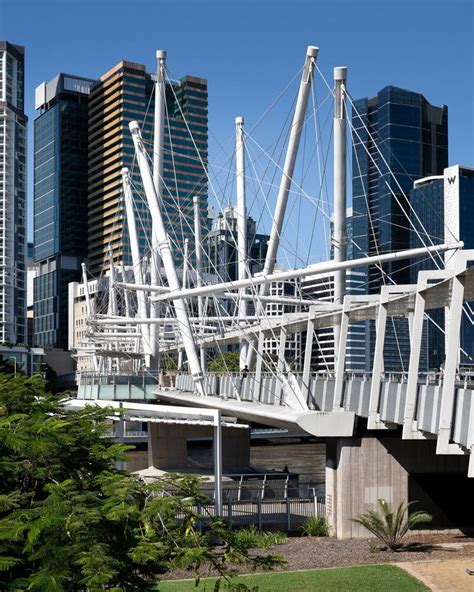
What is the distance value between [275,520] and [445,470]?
5863mm

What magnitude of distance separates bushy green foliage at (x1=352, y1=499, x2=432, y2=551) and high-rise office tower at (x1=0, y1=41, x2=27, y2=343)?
157 meters

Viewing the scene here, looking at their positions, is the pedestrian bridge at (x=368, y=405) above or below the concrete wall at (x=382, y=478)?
above

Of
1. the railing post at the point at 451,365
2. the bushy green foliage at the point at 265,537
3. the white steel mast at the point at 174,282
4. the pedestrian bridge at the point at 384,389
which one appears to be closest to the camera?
the railing post at the point at 451,365

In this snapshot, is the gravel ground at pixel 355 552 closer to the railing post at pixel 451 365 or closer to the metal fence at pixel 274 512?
the metal fence at pixel 274 512

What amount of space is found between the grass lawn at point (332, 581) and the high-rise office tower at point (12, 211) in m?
161

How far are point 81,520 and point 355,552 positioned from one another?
52.7 ft

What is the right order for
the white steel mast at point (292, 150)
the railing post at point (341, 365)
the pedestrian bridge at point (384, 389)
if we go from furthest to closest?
the white steel mast at point (292, 150) → the railing post at point (341, 365) → the pedestrian bridge at point (384, 389)

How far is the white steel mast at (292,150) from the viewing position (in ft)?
138

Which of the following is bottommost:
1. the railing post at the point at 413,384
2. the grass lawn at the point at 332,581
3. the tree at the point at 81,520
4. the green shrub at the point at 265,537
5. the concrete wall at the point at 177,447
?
the concrete wall at the point at 177,447

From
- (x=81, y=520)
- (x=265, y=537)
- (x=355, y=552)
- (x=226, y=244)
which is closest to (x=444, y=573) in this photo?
(x=355, y=552)

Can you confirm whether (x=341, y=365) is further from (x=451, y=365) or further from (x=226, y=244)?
(x=226, y=244)

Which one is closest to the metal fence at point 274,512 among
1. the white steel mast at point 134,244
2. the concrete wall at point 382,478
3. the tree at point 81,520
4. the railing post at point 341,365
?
the concrete wall at point 382,478

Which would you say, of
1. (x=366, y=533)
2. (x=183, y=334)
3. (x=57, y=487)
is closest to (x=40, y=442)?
(x=57, y=487)

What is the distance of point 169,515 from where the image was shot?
14.2 metres
